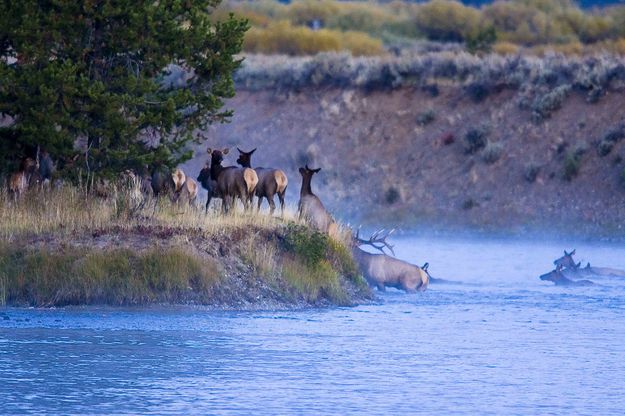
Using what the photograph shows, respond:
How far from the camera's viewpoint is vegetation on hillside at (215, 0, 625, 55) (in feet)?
259

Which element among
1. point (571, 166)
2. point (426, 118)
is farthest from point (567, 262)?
point (426, 118)

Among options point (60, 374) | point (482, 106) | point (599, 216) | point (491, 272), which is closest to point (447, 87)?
point (482, 106)

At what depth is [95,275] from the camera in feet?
76.8

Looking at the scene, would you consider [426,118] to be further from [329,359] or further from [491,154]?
[329,359]

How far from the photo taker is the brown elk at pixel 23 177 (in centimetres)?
2697

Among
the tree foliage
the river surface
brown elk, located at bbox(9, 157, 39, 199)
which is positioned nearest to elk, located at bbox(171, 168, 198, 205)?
the tree foliage

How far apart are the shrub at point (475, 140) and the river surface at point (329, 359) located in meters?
25.0

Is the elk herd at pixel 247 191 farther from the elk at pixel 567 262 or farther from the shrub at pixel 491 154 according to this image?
the shrub at pixel 491 154

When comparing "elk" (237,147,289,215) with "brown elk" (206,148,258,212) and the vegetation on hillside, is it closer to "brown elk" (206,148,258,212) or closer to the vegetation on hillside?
"brown elk" (206,148,258,212)

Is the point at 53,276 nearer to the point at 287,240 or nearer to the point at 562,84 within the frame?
the point at 287,240

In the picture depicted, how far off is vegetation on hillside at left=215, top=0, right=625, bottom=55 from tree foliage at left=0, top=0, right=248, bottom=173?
44155 millimetres

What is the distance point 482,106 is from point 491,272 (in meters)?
22.7

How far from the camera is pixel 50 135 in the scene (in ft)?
86.5

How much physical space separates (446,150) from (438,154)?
0.39 m
